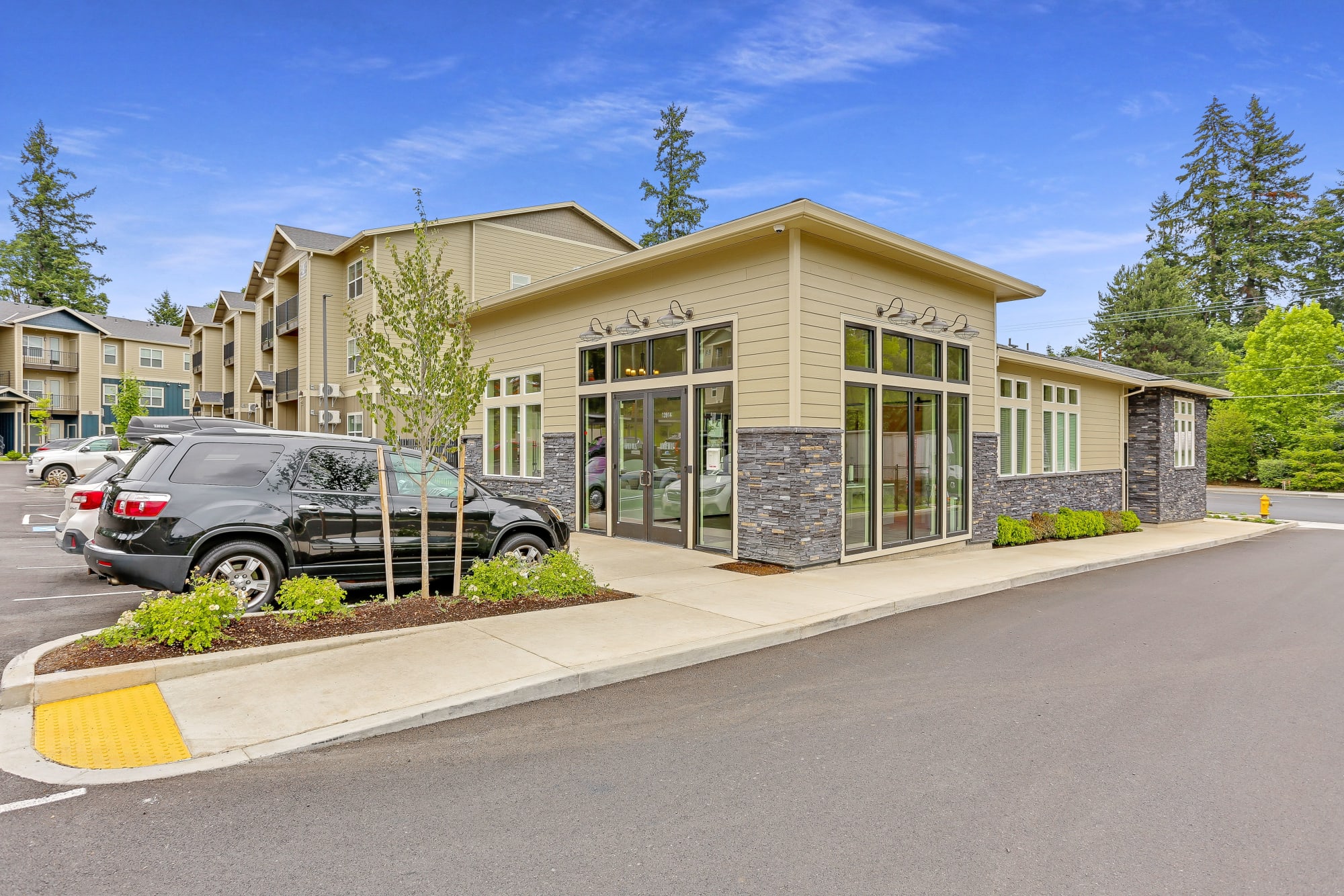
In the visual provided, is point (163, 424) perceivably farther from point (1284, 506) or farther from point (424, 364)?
point (1284, 506)

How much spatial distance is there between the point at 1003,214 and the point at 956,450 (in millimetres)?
21592

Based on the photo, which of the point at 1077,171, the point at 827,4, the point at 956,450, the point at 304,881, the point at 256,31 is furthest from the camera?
the point at 1077,171

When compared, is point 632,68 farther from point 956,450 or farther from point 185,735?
point 185,735

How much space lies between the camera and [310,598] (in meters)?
5.96

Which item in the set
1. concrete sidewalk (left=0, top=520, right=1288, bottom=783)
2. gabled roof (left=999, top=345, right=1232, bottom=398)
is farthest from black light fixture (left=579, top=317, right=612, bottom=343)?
gabled roof (left=999, top=345, right=1232, bottom=398)

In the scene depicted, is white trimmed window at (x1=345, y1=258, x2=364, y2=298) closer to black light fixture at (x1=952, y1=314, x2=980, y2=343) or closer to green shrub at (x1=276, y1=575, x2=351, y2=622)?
black light fixture at (x1=952, y1=314, x2=980, y2=343)

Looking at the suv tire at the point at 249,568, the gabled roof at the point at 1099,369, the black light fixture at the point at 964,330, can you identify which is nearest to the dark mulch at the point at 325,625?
the suv tire at the point at 249,568

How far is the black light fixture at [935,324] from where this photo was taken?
11461 mm

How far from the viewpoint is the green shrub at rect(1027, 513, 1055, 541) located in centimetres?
1445

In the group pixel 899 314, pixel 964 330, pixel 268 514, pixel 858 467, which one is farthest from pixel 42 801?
pixel 964 330

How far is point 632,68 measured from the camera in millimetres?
17438

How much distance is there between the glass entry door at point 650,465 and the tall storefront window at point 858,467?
2.38 m

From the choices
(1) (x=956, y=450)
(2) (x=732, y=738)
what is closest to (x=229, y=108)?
(1) (x=956, y=450)

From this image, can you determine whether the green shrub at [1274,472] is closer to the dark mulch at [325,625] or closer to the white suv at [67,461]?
the dark mulch at [325,625]
